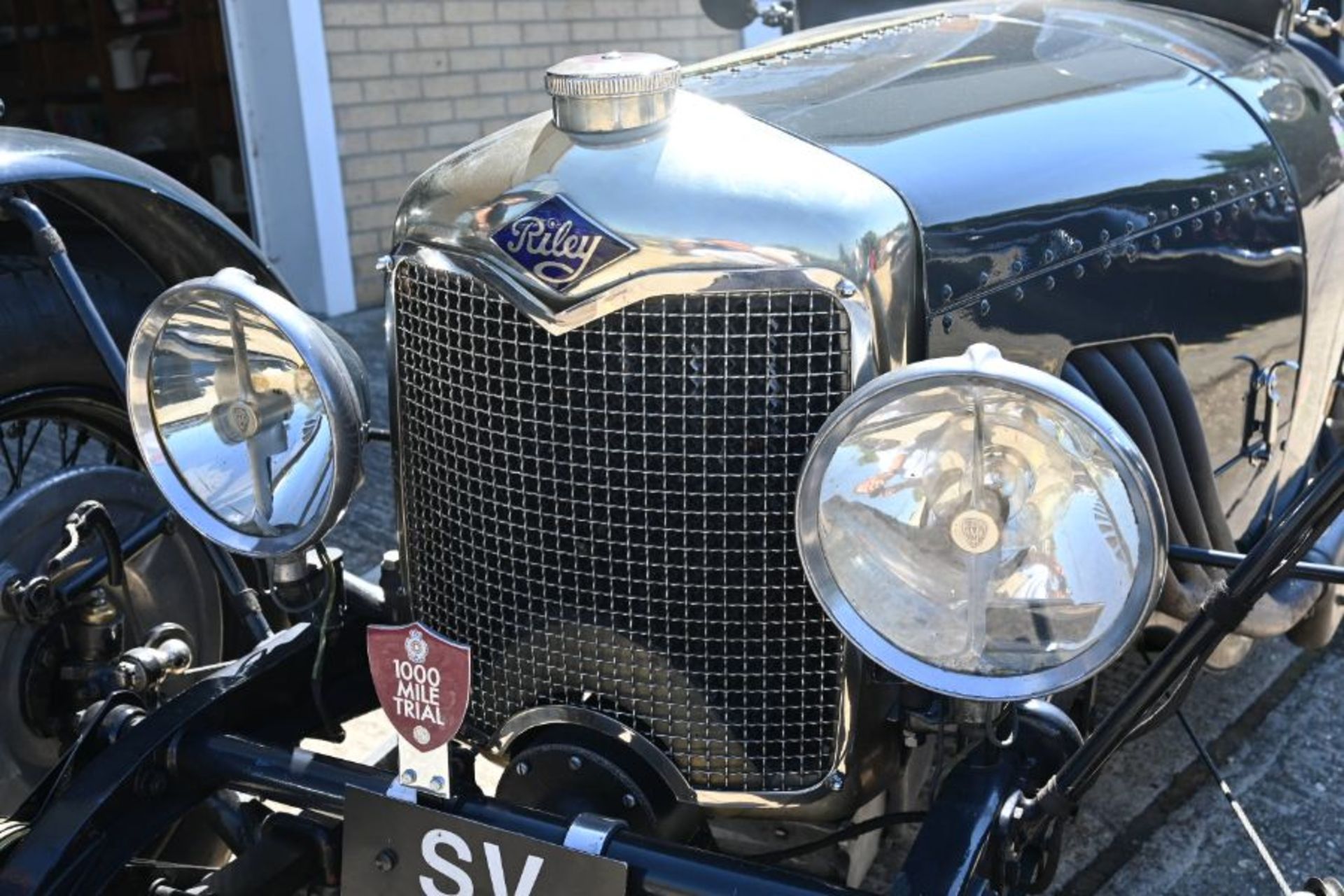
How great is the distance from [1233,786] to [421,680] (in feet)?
5.66

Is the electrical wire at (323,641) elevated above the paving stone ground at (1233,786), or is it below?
above

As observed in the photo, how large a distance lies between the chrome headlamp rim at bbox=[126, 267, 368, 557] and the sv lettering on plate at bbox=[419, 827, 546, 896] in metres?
0.42

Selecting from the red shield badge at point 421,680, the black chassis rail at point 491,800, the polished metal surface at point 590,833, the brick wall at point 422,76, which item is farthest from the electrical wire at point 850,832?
the brick wall at point 422,76

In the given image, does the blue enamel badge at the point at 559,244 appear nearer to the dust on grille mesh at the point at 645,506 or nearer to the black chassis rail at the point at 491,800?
the dust on grille mesh at the point at 645,506

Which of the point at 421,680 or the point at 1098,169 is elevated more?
the point at 1098,169

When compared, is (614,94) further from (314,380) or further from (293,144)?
(293,144)

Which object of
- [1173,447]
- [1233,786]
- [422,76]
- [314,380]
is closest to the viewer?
[314,380]

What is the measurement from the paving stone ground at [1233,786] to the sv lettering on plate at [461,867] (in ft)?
3.90

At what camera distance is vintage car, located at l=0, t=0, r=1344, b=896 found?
1.47 m

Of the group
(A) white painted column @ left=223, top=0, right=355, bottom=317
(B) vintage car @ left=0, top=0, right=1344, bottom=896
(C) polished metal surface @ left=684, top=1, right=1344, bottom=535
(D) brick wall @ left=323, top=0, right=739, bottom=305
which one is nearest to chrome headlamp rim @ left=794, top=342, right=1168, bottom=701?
(B) vintage car @ left=0, top=0, right=1344, bottom=896

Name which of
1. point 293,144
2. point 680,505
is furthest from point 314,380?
point 293,144

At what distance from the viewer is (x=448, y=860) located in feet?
5.20

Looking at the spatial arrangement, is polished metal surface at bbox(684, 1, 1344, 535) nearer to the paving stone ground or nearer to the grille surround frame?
the grille surround frame

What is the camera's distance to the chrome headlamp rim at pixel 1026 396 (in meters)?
1.35
